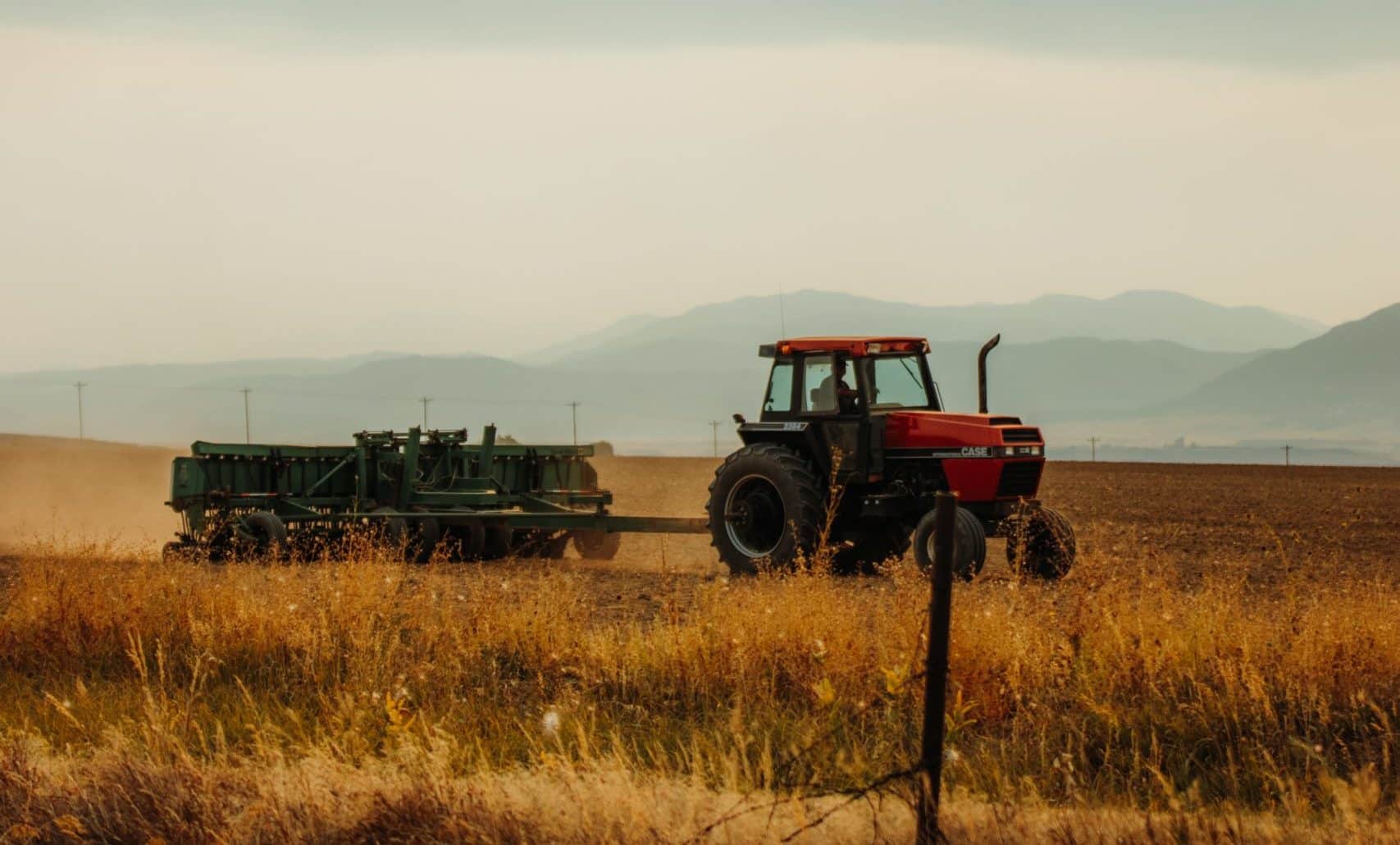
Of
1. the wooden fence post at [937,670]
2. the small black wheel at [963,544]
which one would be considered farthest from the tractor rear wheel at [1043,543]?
the wooden fence post at [937,670]

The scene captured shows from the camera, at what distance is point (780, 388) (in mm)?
15195

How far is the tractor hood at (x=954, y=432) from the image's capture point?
47.0ft

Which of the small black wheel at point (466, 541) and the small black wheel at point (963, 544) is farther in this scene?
the small black wheel at point (466, 541)

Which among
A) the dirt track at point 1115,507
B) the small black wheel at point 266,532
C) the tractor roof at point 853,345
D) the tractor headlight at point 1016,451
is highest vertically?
the tractor roof at point 853,345

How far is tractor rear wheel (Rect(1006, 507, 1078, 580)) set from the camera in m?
14.2

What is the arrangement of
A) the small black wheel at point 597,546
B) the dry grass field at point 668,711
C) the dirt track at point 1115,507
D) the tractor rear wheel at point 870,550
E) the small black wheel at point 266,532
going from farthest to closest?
the small black wheel at point 597,546
the dirt track at point 1115,507
the small black wheel at point 266,532
the tractor rear wheel at point 870,550
the dry grass field at point 668,711

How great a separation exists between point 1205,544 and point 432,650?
12290mm

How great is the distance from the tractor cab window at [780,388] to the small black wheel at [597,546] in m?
3.93

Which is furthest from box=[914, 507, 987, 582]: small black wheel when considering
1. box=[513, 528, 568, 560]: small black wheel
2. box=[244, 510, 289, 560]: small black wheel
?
box=[244, 510, 289, 560]: small black wheel

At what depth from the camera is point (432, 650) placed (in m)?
10.1

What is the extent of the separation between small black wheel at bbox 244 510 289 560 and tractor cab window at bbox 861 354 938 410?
21.7 ft

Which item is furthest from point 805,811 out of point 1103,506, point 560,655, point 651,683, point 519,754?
point 1103,506

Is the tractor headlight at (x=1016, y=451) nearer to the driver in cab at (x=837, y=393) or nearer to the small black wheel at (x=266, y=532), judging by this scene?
the driver in cab at (x=837, y=393)

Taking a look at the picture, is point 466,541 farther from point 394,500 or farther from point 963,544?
point 963,544
